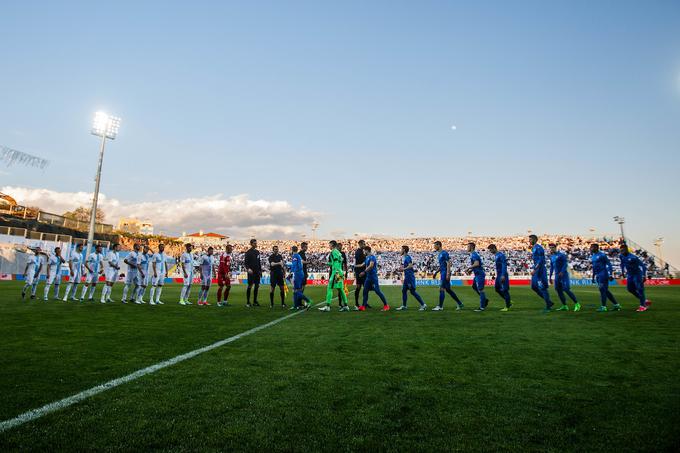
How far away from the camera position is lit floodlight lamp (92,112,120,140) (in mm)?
28112

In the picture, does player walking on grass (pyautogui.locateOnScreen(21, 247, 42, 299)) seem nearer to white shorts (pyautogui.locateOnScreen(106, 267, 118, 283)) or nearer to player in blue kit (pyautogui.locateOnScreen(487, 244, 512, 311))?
white shorts (pyautogui.locateOnScreen(106, 267, 118, 283))

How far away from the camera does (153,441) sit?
2.63 m

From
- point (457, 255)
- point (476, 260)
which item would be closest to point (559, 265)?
point (476, 260)

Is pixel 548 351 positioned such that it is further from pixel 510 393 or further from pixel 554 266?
pixel 554 266

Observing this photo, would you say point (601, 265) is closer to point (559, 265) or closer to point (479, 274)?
point (559, 265)

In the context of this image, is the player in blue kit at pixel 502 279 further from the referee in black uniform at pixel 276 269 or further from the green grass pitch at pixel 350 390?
the referee in black uniform at pixel 276 269

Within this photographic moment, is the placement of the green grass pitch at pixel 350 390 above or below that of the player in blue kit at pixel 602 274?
below

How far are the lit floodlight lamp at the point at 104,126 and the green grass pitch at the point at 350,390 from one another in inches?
981

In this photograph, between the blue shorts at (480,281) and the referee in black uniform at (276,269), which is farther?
the referee in black uniform at (276,269)

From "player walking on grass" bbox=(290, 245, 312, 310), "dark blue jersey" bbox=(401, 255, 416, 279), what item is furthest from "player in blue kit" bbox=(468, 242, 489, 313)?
"player walking on grass" bbox=(290, 245, 312, 310)

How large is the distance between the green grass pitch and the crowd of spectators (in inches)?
676

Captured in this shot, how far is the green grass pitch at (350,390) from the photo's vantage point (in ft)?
8.84

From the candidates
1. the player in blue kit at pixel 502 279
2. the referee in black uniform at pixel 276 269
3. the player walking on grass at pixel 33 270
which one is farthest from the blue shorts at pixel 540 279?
the player walking on grass at pixel 33 270

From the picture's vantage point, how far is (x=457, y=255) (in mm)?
50656
